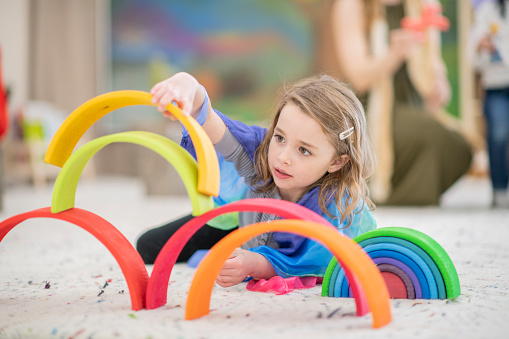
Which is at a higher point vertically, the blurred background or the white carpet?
the blurred background

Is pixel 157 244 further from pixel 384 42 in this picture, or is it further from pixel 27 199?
pixel 27 199

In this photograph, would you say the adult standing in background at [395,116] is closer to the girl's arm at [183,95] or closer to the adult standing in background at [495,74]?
the adult standing in background at [495,74]

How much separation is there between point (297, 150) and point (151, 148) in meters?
0.33

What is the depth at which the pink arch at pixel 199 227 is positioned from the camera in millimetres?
744

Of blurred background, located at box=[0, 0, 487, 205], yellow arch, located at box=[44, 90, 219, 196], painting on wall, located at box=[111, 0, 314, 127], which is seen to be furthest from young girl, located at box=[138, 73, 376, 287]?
painting on wall, located at box=[111, 0, 314, 127]

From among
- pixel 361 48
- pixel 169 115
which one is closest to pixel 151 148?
pixel 169 115

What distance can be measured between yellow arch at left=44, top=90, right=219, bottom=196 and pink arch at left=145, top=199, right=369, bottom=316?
0.05 m

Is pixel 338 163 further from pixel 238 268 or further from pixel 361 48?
pixel 361 48

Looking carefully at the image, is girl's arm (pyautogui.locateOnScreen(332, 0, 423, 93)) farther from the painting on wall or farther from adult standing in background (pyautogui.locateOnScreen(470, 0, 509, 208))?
the painting on wall

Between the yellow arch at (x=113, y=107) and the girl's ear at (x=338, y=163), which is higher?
the yellow arch at (x=113, y=107)

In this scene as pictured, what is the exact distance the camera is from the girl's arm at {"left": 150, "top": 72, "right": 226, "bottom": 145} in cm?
79

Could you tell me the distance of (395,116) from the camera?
2.48 meters

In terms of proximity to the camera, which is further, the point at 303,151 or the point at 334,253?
the point at 303,151

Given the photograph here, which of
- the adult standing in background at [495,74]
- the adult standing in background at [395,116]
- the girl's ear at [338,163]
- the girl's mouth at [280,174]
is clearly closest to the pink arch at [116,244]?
the girl's mouth at [280,174]
